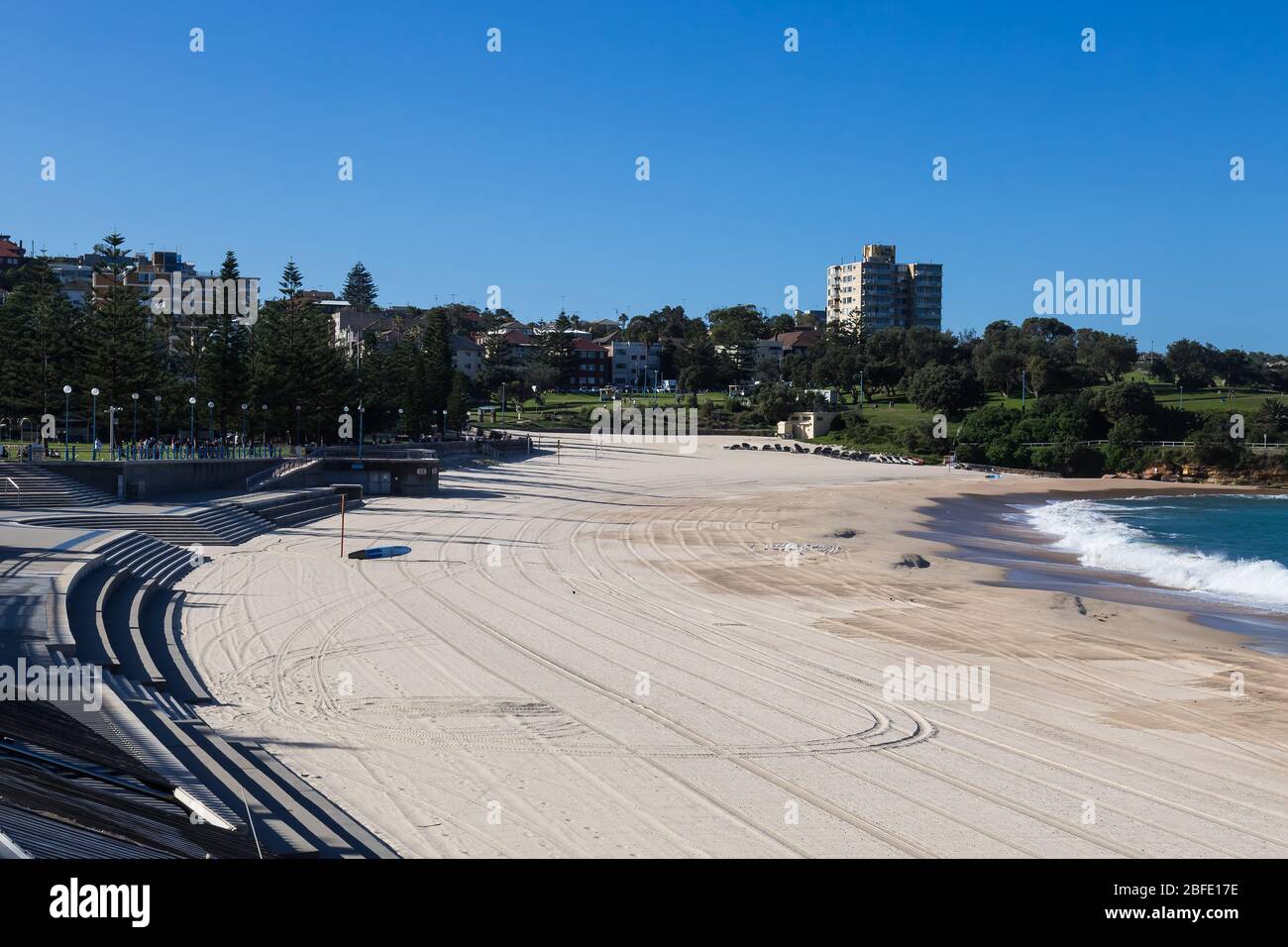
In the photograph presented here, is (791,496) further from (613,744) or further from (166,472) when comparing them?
(613,744)

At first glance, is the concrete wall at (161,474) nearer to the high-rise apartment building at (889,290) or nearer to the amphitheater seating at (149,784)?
the amphitheater seating at (149,784)

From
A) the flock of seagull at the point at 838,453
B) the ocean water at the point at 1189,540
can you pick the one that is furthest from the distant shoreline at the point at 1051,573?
the flock of seagull at the point at 838,453

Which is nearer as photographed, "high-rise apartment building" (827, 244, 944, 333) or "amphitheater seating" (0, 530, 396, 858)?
"amphitheater seating" (0, 530, 396, 858)

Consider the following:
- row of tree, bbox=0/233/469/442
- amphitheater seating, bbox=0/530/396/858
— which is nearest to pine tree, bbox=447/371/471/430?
row of tree, bbox=0/233/469/442

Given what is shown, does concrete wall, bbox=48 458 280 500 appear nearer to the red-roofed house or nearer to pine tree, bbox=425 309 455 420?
pine tree, bbox=425 309 455 420

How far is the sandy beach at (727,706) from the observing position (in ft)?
27.6

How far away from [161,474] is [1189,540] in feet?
103

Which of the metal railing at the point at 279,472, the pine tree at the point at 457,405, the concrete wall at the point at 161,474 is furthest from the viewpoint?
the pine tree at the point at 457,405

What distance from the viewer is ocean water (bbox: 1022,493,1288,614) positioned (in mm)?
23281

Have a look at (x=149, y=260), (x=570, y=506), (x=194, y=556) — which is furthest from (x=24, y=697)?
(x=149, y=260)

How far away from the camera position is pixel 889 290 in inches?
5664

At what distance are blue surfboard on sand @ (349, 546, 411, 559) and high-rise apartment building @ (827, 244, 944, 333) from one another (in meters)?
125

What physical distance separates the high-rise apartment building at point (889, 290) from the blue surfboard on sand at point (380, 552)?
125004mm

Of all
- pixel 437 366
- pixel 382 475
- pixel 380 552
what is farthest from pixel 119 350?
pixel 437 366
